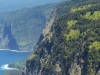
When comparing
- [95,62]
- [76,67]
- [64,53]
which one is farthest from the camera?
[64,53]

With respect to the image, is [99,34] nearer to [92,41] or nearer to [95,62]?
[92,41]

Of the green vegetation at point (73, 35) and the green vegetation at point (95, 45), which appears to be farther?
the green vegetation at point (73, 35)

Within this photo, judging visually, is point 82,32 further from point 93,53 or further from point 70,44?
point 93,53

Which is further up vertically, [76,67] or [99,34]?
[99,34]

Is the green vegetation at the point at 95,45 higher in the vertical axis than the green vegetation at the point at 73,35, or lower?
lower

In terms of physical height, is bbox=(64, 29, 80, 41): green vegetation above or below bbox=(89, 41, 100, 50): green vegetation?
above

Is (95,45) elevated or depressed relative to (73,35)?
depressed

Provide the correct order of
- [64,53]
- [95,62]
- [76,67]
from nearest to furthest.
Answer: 1. [95,62]
2. [76,67]
3. [64,53]

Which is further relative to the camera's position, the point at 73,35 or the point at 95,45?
the point at 73,35

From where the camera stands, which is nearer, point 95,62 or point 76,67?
point 95,62

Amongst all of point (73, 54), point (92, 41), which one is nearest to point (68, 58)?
point (73, 54)

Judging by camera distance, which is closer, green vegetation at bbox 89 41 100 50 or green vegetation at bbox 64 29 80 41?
green vegetation at bbox 89 41 100 50
